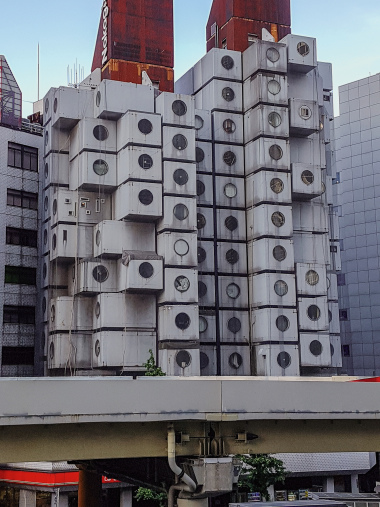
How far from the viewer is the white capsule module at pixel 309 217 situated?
78.3m

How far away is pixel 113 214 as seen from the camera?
73.3m

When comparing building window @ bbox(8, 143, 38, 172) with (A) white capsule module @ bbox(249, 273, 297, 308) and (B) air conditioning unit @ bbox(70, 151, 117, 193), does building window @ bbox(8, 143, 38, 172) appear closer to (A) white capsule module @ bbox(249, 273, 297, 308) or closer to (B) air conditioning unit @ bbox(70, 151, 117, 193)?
(B) air conditioning unit @ bbox(70, 151, 117, 193)

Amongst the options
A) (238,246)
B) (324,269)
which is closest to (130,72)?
(238,246)

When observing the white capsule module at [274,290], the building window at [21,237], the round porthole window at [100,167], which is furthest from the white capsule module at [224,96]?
the building window at [21,237]

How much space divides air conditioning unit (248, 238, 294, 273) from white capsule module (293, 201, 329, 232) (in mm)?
4507

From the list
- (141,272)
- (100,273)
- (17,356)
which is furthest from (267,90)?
(17,356)

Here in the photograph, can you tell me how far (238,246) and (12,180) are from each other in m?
23.3

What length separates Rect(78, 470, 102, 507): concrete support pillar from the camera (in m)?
38.1

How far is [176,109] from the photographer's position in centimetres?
7338

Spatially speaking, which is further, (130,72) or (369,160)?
(369,160)

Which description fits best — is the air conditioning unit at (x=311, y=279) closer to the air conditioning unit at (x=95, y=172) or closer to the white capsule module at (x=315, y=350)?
the white capsule module at (x=315, y=350)

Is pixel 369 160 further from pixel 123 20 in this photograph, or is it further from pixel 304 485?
pixel 304 485

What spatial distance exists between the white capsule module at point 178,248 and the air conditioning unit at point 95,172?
6.95 meters

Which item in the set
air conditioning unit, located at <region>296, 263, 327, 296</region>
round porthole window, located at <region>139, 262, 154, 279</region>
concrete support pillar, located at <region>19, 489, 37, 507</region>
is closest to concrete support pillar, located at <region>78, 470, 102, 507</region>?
concrete support pillar, located at <region>19, 489, 37, 507</region>
